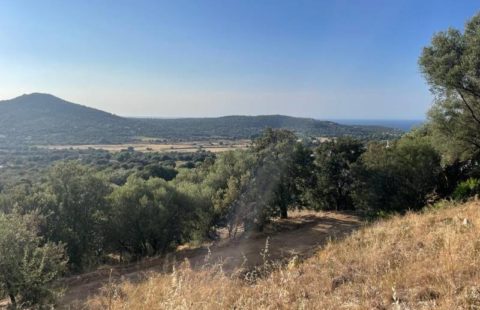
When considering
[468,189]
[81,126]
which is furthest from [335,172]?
[81,126]

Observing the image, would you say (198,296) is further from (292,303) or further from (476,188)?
(476,188)

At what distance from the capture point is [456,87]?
16250 mm

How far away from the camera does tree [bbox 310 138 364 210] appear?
2767cm

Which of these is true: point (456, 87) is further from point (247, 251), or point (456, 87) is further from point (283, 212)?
point (283, 212)

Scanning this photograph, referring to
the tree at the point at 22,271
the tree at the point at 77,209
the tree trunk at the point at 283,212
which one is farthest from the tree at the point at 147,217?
the tree at the point at 22,271

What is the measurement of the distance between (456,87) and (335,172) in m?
12.7

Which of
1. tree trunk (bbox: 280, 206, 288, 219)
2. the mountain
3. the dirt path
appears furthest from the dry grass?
the mountain

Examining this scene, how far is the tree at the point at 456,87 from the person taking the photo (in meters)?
15.6

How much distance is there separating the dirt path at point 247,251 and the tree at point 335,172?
7.24 feet

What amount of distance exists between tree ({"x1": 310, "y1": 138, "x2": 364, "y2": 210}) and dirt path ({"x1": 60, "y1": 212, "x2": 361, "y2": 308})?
2.21 metres

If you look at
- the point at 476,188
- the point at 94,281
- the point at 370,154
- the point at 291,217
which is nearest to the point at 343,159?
the point at 370,154

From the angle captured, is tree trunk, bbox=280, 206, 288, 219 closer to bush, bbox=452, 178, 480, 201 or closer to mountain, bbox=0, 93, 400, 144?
bush, bbox=452, 178, 480, 201

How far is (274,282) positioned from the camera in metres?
5.45

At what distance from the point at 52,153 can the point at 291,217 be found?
87.4 m
